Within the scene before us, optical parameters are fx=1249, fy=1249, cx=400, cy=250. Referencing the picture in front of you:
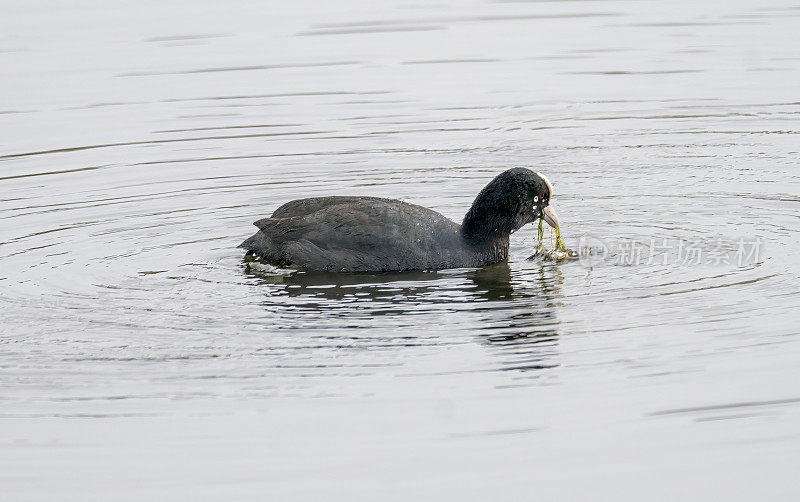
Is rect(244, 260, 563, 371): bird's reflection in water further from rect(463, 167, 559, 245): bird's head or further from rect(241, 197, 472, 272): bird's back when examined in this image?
rect(463, 167, 559, 245): bird's head

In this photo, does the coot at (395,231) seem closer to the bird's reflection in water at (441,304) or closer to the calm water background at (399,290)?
the bird's reflection in water at (441,304)

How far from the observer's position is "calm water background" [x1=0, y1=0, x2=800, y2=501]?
6500 millimetres

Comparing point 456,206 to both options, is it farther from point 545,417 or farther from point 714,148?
Result: point 545,417

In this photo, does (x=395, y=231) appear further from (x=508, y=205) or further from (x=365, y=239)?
(x=508, y=205)

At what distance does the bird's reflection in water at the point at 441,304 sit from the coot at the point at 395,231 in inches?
4.3

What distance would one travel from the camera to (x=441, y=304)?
29.5 feet

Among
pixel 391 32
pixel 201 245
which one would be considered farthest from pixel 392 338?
pixel 391 32

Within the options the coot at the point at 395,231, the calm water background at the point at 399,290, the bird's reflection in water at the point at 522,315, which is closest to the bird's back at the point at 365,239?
the coot at the point at 395,231

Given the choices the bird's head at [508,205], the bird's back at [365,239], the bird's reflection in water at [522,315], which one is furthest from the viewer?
the bird's head at [508,205]

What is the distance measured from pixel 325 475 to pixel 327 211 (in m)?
4.14

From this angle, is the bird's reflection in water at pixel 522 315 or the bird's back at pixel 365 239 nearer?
the bird's reflection in water at pixel 522 315

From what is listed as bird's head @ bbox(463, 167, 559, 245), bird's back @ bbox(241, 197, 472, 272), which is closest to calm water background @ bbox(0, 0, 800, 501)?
bird's back @ bbox(241, 197, 472, 272)

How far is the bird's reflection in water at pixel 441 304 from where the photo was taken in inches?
321

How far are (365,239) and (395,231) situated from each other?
0.25 m
